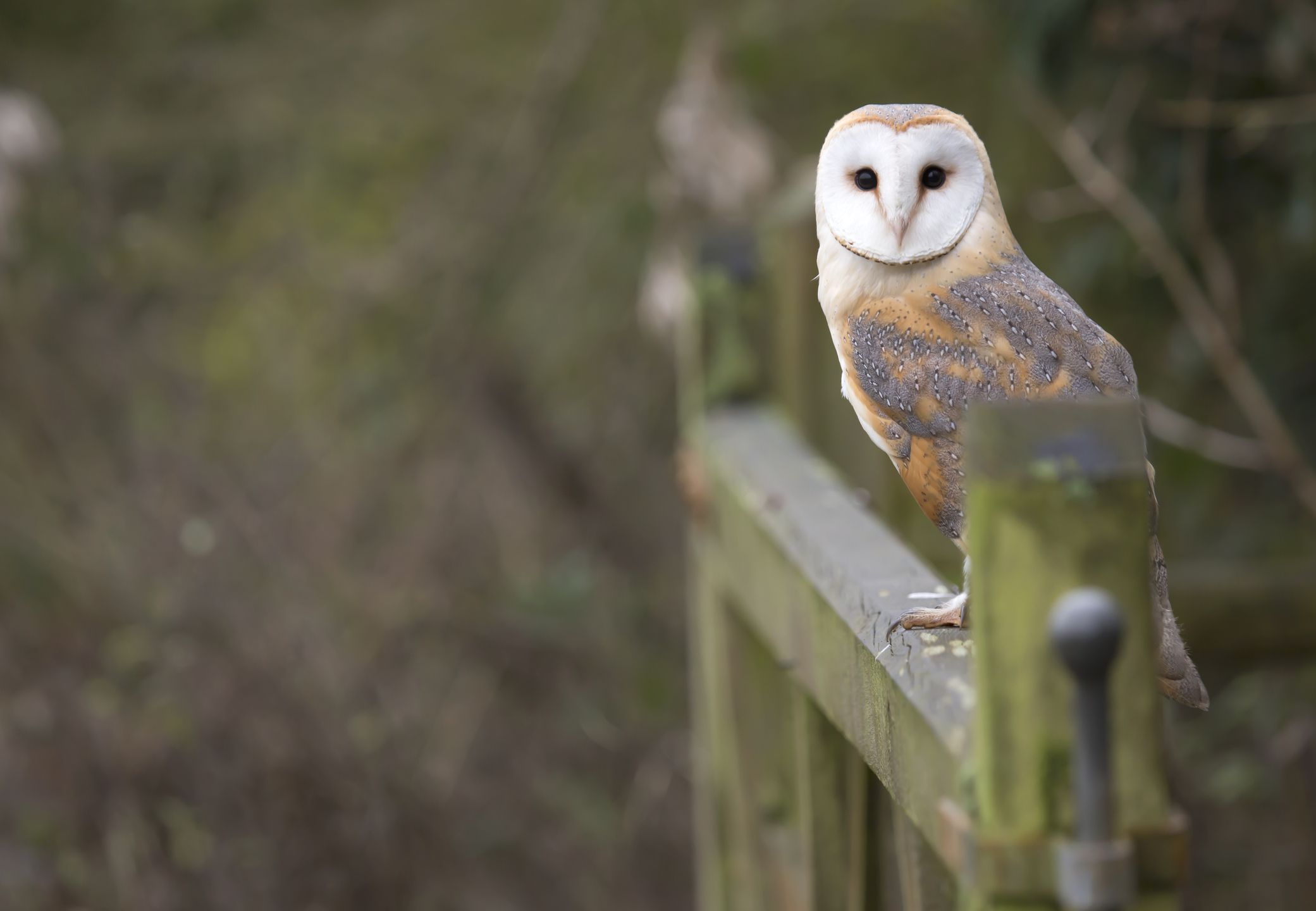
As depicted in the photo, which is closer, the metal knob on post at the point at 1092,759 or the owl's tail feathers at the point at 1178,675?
the metal knob on post at the point at 1092,759

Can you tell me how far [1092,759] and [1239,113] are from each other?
6.73 feet

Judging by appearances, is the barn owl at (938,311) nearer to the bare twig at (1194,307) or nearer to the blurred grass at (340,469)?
the bare twig at (1194,307)

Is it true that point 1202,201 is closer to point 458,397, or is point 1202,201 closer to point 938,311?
point 938,311

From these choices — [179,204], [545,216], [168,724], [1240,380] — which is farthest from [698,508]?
[179,204]

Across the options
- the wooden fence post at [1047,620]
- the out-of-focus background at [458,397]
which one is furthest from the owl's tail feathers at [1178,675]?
the out-of-focus background at [458,397]

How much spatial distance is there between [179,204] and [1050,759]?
4.36 m

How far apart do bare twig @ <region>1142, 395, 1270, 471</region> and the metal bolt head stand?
187 cm

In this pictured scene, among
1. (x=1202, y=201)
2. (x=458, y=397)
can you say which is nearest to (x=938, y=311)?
(x=1202, y=201)

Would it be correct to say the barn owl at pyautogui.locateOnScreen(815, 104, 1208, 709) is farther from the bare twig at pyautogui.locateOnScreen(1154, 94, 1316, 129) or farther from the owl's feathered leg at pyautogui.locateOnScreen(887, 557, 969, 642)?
the bare twig at pyautogui.locateOnScreen(1154, 94, 1316, 129)

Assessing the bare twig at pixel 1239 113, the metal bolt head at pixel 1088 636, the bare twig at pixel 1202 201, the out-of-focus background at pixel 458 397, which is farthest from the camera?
the out-of-focus background at pixel 458 397

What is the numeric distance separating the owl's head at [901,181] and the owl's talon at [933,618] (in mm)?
283

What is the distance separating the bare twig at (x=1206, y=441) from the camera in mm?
2473

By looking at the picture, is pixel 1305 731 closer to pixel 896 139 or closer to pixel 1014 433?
pixel 896 139

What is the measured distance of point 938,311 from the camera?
1123 mm
